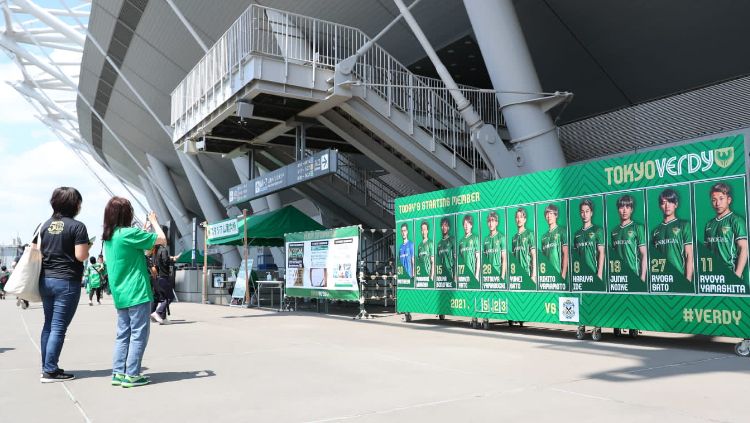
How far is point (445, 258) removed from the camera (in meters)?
13.0

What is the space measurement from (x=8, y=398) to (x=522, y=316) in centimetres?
784

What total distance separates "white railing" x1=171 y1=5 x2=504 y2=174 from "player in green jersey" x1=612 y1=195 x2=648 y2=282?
720cm

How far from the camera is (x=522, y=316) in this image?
11195 millimetres

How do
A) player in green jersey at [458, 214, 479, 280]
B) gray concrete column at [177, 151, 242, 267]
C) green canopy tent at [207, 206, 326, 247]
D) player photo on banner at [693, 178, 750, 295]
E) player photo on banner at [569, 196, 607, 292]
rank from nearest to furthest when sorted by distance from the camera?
player photo on banner at [693, 178, 750, 295] < player photo on banner at [569, 196, 607, 292] < player in green jersey at [458, 214, 479, 280] < green canopy tent at [207, 206, 326, 247] < gray concrete column at [177, 151, 242, 267]

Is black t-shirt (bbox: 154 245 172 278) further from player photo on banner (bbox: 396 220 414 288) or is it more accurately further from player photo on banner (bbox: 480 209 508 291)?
player photo on banner (bbox: 480 209 508 291)

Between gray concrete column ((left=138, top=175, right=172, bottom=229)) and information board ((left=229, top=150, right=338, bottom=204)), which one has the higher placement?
gray concrete column ((left=138, top=175, right=172, bottom=229))

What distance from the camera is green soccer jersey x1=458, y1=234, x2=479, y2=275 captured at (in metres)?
12.3

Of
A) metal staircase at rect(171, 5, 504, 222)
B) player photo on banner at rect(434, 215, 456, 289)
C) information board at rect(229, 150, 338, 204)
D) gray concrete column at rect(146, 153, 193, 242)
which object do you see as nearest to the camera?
player photo on banner at rect(434, 215, 456, 289)

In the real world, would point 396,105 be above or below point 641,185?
above

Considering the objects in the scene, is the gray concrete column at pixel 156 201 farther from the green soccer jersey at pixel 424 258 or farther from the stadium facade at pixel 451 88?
the green soccer jersey at pixel 424 258

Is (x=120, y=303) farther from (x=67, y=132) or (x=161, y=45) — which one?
(x=67, y=132)

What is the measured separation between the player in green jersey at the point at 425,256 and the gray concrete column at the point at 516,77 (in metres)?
2.80

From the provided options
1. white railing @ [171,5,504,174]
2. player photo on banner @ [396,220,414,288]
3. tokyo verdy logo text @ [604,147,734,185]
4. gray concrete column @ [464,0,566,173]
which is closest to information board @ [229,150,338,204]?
white railing @ [171,5,504,174]

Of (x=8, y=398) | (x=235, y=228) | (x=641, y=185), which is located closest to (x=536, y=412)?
(x=8, y=398)
